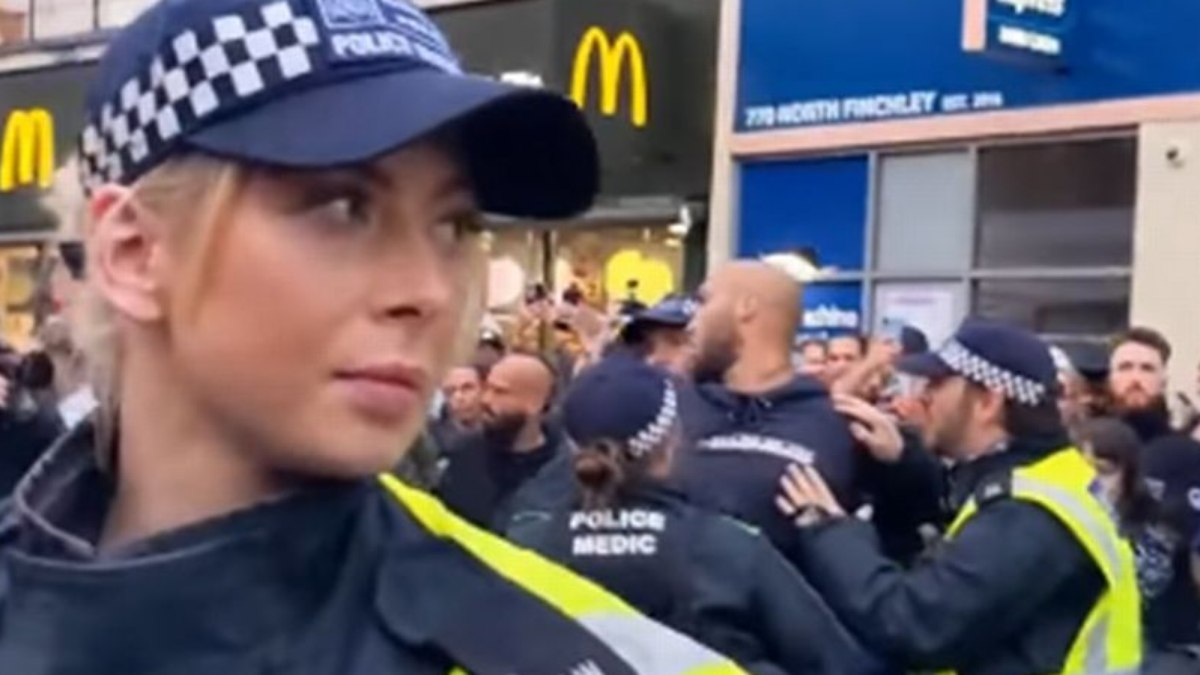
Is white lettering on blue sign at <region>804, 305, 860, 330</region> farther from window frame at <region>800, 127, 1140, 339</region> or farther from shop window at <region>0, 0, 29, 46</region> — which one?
shop window at <region>0, 0, 29, 46</region>

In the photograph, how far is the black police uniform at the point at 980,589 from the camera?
17.6ft

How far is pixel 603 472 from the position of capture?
16.9 feet

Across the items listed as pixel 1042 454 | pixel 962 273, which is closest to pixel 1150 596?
pixel 1042 454

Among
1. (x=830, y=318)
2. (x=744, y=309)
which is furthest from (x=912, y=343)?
(x=830, y=318)

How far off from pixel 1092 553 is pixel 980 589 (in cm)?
28

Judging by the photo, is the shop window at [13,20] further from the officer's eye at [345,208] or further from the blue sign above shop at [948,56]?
the officer's eye at [345,208]

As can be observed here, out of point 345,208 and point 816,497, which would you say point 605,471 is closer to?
point 816,497

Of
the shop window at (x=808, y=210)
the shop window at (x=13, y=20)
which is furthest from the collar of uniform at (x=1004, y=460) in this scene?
the shop window at (x=13, y=20)

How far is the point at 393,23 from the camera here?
5.97 feet

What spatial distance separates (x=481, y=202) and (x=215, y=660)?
415 mm

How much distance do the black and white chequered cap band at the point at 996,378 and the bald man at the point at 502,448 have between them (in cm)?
274

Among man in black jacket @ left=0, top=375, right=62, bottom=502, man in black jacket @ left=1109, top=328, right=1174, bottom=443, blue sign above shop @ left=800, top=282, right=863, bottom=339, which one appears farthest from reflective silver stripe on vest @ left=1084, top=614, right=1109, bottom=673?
blue sign above shop @ left=800, top=282, right=863, bottom=339

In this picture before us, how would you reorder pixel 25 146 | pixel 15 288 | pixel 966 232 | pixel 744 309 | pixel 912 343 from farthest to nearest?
1. pixel 25 146
2. pixel 15 288
3. pixel 966 232
4. pixel 912 343
5. pixel 744 309

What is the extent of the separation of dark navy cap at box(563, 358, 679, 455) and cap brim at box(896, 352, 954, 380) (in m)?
0.88
